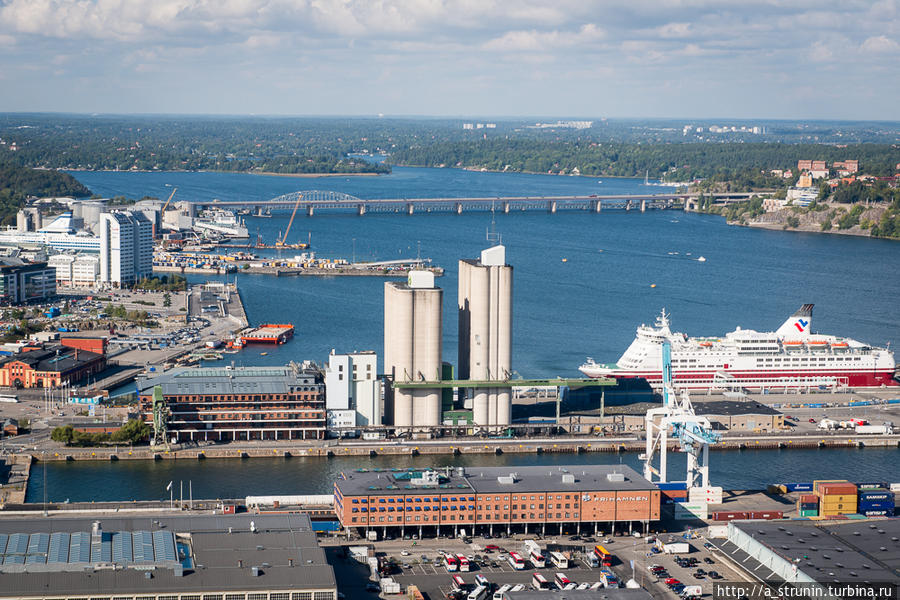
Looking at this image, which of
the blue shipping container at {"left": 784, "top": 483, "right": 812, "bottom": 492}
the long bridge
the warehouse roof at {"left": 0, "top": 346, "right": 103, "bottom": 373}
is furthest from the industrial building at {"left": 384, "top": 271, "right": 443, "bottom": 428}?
the long bridge

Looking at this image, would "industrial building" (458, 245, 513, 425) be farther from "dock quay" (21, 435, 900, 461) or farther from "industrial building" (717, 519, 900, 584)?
"industrial building" (717, 519, 900, 584)

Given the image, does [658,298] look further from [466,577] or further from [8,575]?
[8,575]

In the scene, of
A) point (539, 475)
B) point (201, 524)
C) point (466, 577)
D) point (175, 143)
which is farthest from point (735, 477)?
point (175, 143)

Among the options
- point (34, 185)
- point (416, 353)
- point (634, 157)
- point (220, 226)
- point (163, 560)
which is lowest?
point (163, 560)

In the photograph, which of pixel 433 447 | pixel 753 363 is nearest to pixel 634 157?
pixel 753 363

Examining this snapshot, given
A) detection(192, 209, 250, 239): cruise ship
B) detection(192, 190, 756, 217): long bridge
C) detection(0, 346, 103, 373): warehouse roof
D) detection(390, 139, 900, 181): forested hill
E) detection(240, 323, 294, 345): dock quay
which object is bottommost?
detection(240, 323, 294, 345): dock quay

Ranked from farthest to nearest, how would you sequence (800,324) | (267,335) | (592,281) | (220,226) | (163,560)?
1. (220,226)
2. (592,281)
3. (267,335)
4. (800,324)
5. (163,560)
